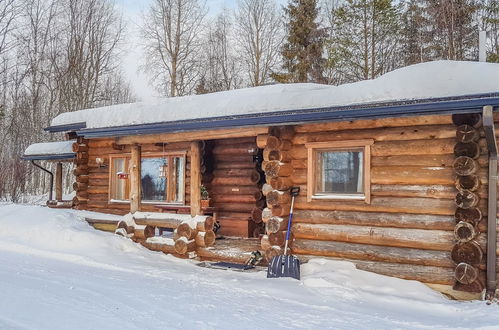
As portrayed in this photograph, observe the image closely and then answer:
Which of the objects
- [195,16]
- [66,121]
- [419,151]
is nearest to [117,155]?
[66,121]

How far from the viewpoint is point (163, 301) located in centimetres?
565

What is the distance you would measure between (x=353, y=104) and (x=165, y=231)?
738cm

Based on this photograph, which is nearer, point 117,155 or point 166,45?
point 117,155

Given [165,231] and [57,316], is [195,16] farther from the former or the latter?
[57,316]

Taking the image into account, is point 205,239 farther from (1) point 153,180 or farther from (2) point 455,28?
(2) point 455,28

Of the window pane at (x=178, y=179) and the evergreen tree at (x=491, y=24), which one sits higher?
the evergreen tree at (x=491, y=24)

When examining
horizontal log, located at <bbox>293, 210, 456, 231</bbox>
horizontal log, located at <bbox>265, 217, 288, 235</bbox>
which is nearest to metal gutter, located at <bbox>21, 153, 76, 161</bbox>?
horizontal log, located at <bbox>265, 217, 288, 235</bbox>

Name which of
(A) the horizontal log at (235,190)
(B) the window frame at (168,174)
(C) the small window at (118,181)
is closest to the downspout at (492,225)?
→ (A) the horizontal log at (235,190)

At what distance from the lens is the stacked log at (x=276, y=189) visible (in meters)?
7.77

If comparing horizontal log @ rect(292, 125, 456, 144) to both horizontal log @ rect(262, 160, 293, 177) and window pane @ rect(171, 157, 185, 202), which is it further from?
window pane @ rect(171, 157, 185, 202)

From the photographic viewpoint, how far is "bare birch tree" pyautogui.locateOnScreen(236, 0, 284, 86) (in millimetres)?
27859

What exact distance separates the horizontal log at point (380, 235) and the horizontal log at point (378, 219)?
2.8 inches

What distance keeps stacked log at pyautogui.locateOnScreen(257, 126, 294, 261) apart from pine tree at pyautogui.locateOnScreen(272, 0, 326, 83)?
16921 mm

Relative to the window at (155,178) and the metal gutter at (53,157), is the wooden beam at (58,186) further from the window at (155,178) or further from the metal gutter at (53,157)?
the window at (155,178)
